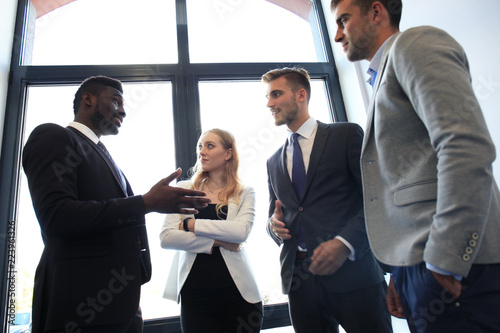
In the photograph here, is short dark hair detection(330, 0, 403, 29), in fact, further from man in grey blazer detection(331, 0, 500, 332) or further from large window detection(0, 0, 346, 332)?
large window detection(0, 0, 346, 332)

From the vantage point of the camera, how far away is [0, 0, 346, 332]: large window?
7.36ft

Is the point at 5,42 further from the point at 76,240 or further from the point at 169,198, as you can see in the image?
the point at 169,198

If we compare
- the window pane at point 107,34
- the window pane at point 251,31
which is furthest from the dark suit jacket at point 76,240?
the window pane at point 251,31

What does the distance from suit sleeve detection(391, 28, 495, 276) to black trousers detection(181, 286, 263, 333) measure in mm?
1060

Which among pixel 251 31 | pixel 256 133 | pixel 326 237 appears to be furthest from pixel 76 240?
pixel 251 31

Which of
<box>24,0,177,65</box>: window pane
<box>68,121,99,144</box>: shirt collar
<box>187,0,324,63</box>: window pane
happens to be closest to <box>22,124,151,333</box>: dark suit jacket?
<box>68,121,99,144</box>: shirt collar

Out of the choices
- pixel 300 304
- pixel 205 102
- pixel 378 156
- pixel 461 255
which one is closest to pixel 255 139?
pixel 205 102

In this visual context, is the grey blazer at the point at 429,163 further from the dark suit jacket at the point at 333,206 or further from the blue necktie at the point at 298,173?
the blue necktie at the point at 298,173

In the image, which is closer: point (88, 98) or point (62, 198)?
point (62, 198)

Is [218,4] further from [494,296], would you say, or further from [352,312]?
[494,296]

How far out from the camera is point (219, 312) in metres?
1.58

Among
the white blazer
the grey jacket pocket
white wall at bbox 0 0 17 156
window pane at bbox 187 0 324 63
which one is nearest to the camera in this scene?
the grey jacket pocket

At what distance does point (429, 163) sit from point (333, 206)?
2.05 feet

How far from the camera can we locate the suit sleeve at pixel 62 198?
1120 mm
